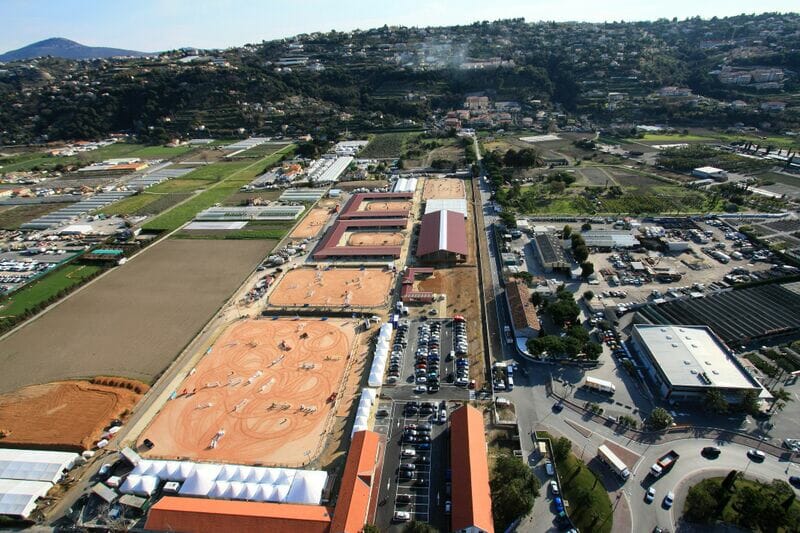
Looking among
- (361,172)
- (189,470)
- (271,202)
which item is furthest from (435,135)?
(189,470)

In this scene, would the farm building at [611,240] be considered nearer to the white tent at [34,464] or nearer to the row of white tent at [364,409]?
the row of white tent at [364,409]

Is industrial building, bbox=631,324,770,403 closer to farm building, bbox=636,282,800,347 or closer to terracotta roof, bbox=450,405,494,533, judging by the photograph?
farm building, bbox=636,282,800,347

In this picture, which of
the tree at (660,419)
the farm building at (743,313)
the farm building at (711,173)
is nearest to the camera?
the tree at (660,419)

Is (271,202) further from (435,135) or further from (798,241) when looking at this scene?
(798,241)

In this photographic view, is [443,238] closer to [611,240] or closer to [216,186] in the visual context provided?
[611,240]

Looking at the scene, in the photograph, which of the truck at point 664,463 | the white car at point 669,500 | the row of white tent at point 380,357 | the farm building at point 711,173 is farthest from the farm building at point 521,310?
the farm building at point 711,173

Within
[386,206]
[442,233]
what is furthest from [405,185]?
[442,233]
